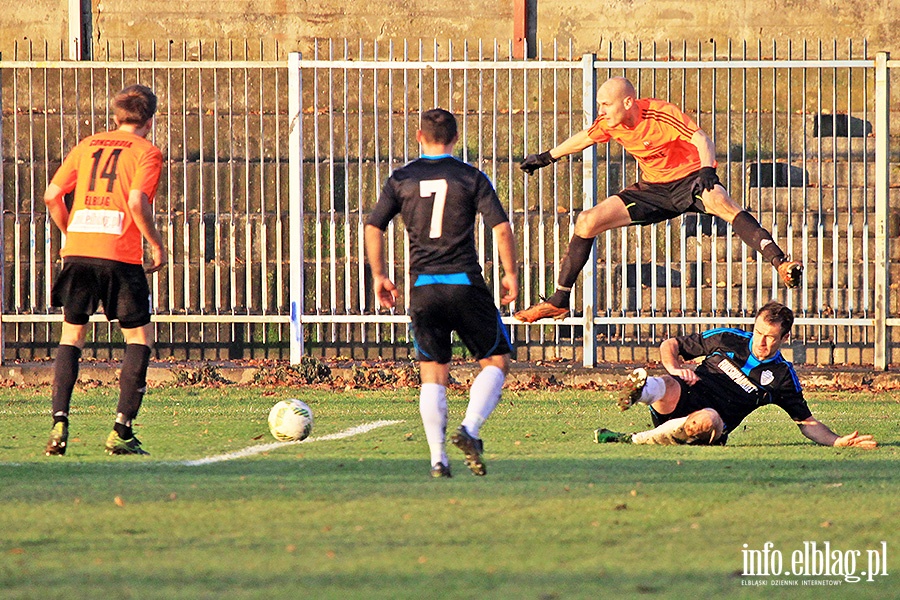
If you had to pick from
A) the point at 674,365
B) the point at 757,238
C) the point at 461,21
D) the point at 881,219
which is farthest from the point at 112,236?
the point at 461,21

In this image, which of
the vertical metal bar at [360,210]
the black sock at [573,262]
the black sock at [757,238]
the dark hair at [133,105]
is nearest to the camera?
the dark hair at [133,105]

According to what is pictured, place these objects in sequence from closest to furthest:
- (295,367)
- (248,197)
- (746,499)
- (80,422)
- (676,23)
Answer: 1. (746,499)
2. (80,422)
3. (295,367)
4. (248,197)
5. (676,23)

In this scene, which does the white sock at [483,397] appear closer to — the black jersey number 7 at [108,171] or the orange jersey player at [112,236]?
the orange jersey player at [112,236]

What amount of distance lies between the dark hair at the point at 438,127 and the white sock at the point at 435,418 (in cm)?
110

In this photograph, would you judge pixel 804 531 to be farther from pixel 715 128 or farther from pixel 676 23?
pixel 676 23

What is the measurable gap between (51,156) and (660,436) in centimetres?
722

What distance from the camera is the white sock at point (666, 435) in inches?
304

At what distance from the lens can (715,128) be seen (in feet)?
41.7

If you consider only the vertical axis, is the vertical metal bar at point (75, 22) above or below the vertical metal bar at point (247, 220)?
above

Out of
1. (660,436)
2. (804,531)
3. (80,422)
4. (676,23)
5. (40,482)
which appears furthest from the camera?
(676,23)

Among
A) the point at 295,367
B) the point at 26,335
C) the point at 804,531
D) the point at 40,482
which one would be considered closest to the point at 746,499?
the point at 804,531

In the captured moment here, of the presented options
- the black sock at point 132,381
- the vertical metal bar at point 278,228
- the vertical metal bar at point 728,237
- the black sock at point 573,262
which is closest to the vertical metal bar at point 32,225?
the vertical metal bar at point 278,228

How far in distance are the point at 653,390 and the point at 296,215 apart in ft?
17.0

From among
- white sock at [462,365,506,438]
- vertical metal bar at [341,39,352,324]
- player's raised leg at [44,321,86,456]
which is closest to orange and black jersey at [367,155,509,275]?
white sock at [462,365,506,438]
